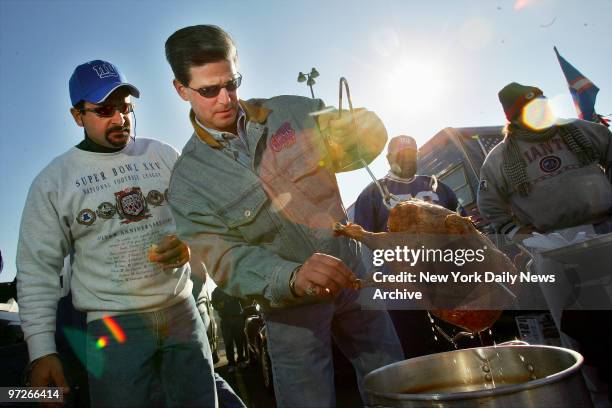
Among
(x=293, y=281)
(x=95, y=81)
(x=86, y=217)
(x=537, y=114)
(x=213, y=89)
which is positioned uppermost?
(x=95, y=81)

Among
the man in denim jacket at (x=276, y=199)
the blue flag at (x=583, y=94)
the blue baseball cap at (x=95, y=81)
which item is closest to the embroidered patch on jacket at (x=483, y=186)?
the man in denim jacket at (x=276, y=199)

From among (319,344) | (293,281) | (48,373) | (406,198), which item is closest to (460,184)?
(406,198)

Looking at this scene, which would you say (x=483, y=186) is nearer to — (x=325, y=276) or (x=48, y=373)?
(x=325, y=276)

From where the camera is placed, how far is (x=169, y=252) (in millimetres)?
2461

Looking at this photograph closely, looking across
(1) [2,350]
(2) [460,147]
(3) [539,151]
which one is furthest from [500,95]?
(2) [460,147]

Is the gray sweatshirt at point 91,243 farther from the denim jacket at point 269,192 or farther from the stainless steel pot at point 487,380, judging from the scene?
the stainless steel pot at point 487,380

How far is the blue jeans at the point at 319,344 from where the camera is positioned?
202 cm

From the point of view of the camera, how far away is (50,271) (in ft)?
8.30

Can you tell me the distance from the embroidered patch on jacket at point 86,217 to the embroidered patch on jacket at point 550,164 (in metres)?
3.74

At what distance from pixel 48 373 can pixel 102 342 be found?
0.33 m

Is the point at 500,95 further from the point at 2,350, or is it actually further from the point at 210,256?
the point at 2,350

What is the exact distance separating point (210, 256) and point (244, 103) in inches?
36.1

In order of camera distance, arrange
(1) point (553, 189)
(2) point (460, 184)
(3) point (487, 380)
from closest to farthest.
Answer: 1. (3) point (487, 380)
2. (1) point (553, 189)
3. (2) point (460, 184)

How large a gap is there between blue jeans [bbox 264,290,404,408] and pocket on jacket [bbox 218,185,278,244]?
1.40ft
